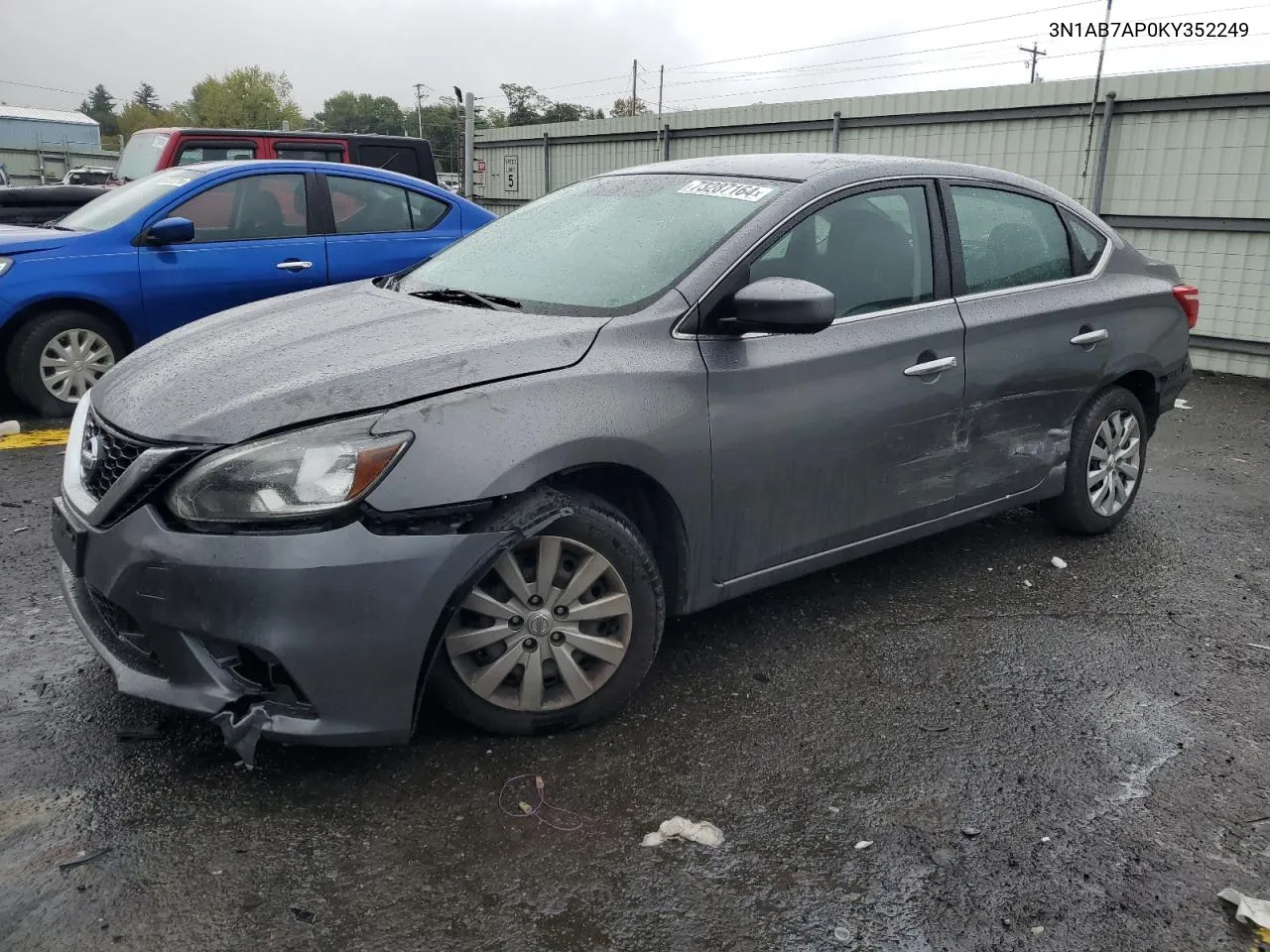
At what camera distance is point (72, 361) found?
6672 mm

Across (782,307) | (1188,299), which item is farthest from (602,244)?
(1188,299)

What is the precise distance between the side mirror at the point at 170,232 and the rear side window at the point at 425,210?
1717 millimetres

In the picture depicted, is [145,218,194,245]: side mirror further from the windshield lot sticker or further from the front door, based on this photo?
the front door

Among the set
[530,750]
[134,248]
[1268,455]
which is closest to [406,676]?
[530,750]

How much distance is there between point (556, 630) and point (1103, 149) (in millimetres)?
9531

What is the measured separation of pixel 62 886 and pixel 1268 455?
7132mm

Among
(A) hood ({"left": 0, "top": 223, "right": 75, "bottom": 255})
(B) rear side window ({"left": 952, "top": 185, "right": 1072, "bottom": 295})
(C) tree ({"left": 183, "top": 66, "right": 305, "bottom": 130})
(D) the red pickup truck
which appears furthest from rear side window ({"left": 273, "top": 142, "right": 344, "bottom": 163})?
(C) tree ({"left": 183, "top": 66, "right": 305, "bottom": 130})

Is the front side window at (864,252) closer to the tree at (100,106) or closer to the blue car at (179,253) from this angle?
the blue car at (179,253)

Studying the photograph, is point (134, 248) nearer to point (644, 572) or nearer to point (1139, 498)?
point (644, 572)

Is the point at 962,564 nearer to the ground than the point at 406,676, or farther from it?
nearer to the ground

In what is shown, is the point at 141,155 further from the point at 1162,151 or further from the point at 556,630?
the point at 556,630

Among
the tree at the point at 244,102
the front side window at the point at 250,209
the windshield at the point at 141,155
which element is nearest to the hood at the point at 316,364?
the front side window at the point at 250,209

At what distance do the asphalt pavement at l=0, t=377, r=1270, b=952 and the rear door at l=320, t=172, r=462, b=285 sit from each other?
394 cm

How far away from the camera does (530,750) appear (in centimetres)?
298
